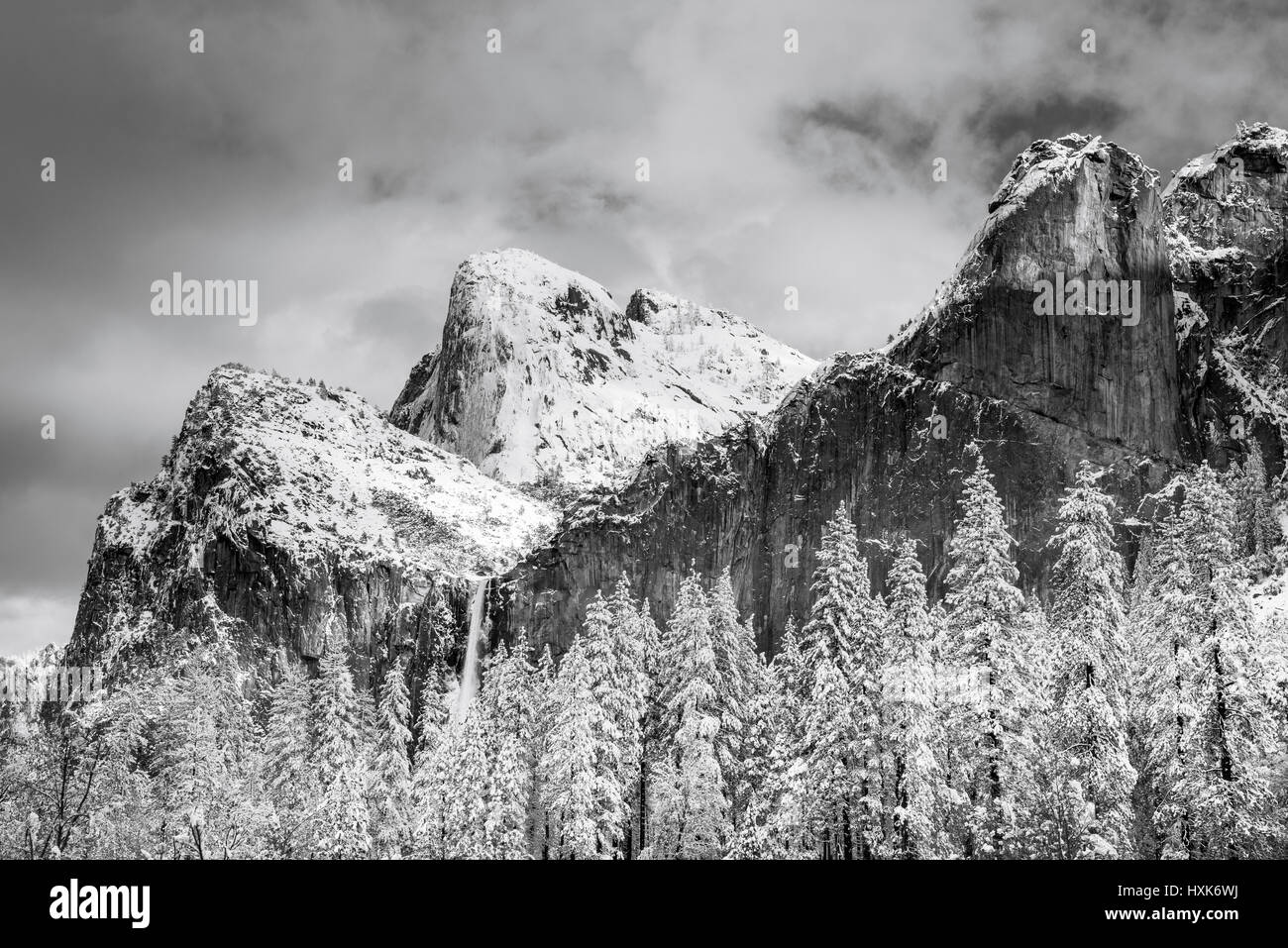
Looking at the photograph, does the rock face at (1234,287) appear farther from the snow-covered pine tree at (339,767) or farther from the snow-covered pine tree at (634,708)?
the snow-covered pine tree at (339,767)

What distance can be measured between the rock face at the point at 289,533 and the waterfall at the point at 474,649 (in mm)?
1785

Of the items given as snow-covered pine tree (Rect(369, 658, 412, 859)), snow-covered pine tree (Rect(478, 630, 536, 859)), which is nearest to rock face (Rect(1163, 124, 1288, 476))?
snow-covered pine tree (Rect(369, 658, 412, 859))

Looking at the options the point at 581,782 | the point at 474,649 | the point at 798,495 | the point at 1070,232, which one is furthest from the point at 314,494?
the point at 581,782

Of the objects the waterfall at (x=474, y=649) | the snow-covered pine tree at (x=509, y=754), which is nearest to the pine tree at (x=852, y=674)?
the snow-covered pine tree at (x=509, y=754)

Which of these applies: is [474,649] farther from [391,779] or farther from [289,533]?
[391,779]

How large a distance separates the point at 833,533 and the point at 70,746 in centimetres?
2597

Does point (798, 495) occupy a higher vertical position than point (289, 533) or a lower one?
higher

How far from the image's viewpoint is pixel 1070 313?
133000 millimetres

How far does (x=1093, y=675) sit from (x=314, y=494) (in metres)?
141

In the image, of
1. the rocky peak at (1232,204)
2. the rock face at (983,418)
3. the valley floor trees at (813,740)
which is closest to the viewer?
the valley floor trees at (813,740)

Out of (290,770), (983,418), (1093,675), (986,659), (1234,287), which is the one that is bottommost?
(290,770)

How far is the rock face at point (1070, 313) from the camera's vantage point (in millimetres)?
129125

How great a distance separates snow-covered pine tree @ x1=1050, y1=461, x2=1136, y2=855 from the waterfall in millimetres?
104155
